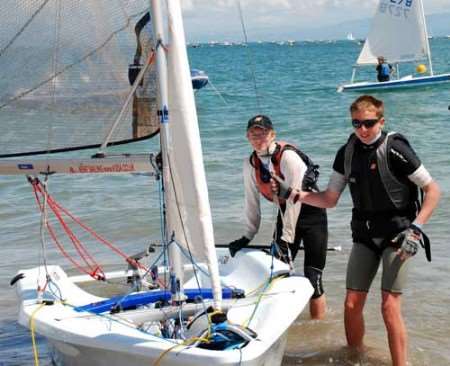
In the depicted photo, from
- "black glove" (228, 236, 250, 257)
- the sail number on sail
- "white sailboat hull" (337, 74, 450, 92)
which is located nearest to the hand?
"black glove" (228, 236, 250, 257)

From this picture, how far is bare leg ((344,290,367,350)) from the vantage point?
16.4 feet

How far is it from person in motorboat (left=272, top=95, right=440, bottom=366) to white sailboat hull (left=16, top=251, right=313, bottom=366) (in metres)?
0.42

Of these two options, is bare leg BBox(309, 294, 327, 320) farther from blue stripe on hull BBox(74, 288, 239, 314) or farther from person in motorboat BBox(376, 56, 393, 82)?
person in motorboat BBox(376, 56, 393, 82)

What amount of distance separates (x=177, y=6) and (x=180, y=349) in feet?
5.43

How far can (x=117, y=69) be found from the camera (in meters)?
4.98

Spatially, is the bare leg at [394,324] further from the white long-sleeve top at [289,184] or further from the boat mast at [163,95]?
the boat mast at [163,95]

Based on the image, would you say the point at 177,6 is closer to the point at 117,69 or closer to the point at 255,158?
the point at 117,69

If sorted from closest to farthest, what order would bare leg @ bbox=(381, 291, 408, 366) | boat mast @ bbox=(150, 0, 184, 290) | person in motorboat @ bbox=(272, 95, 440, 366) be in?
1. boat mast @ bbox=(150, 0, 184, 290)
2. person in motorboat @ bbox=(272, 95, 440, 366)
3. bare leg @ bbox=(381, 291, 408, 366)

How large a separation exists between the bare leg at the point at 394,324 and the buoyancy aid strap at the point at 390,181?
0.49m

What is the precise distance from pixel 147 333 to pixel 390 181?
4.87 feet

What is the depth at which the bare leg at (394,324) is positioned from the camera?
474 centimetres

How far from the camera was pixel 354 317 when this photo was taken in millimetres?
5102

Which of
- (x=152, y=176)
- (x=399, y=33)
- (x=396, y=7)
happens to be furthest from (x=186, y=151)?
(x=396, y=7)

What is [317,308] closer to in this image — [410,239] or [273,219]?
[273,219]
